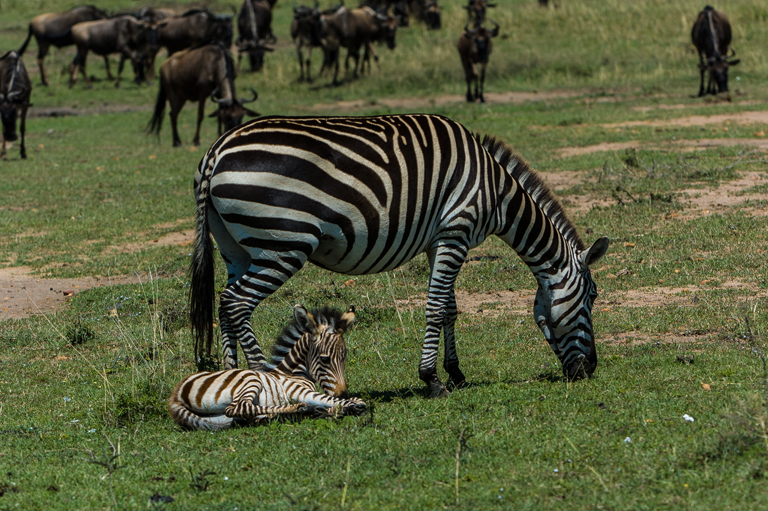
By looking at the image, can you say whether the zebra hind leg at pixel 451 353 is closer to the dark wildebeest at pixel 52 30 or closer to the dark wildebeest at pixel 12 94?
the dark wildebeest at pixel 12 94

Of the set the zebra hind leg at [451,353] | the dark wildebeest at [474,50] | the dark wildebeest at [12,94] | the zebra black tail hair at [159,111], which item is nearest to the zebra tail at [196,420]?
the zebra hind leg at [451,353]

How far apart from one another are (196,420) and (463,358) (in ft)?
8.67

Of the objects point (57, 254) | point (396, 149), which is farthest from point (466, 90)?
point (396, 149)

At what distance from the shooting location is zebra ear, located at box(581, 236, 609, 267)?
6.37 metres

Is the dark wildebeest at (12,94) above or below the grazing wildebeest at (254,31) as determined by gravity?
below

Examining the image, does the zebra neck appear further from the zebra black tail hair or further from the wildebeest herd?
the zebra black tail hair

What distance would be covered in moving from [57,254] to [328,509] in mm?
8397

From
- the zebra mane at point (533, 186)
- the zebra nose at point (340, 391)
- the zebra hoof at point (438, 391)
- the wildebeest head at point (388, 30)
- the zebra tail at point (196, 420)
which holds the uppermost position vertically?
the wildebeest head at point (388, 30)

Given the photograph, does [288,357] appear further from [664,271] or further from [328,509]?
[664,271]

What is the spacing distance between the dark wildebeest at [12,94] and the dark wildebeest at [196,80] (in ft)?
10.1

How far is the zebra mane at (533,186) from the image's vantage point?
6812mm

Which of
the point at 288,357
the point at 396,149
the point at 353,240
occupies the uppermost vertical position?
the point at 396,149

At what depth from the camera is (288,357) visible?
249 inches

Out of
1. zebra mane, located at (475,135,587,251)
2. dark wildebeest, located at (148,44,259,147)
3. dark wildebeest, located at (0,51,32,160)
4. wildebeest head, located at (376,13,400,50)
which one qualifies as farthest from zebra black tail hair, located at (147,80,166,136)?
zebra mane, located at (475,135,587,251)
